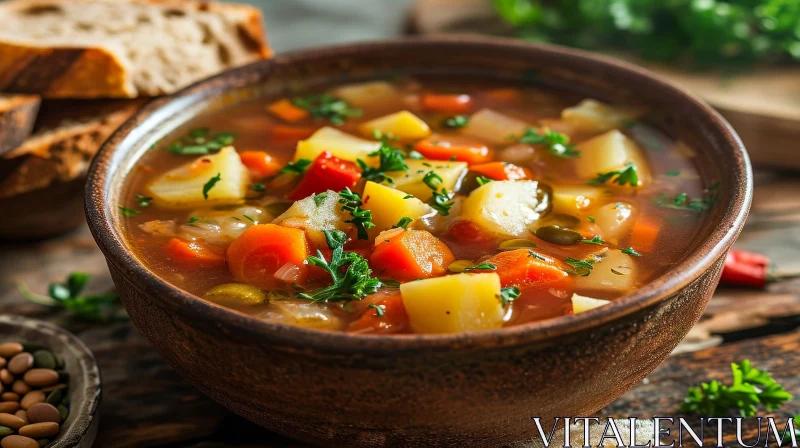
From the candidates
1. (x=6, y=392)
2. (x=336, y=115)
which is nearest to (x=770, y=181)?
(x=336, y=115)

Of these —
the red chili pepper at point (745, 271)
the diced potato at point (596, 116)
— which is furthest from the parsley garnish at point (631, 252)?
the red chili pepper at point (745, 271)

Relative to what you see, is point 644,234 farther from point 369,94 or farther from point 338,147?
point 369,94

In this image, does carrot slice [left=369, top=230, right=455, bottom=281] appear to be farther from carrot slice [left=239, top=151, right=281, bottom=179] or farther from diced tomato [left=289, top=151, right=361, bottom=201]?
carrot slice [left=239, top=151, right=281, bottom=179]

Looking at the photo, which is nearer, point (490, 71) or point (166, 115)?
point (166, 115)

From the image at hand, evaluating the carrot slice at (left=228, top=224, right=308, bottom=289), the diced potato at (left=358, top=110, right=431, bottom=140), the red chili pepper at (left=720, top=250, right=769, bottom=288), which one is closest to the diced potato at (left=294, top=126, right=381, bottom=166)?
the diced potato at (left=358, top=110, right=431, bottom=140)

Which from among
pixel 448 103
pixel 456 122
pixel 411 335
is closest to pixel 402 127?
pixel 456 122

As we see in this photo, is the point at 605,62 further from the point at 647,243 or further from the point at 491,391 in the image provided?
the point at 491,391
